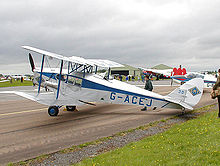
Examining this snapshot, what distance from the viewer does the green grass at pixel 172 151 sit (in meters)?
3.97

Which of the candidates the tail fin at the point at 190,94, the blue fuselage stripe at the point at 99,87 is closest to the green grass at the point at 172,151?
the tail fin at the point at 190,94

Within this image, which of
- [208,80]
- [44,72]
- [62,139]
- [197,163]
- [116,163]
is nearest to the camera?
[197,163]

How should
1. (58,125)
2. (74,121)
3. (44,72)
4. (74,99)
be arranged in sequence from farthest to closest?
(44,72) < (74,99) < (74,121) < (58,125)

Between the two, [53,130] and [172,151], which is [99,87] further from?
[172,151]

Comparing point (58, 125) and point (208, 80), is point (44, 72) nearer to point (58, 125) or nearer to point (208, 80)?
point (58, 125)

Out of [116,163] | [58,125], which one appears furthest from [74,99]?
[116,163]

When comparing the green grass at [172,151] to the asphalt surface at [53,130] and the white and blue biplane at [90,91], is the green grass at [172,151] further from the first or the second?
the white and blue biplane at [90,91]

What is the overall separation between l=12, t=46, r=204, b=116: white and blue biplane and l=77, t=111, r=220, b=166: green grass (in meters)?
2.81

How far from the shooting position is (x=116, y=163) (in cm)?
410

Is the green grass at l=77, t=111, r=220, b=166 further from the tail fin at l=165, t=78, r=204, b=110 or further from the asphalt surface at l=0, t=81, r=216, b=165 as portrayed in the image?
the tail fin at l=165, t=78, r=204, b=110

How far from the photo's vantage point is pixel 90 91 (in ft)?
32.0

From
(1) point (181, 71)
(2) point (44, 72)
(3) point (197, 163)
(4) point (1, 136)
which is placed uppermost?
(1) point (181, 71)

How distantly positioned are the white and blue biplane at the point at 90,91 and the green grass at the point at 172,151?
2.81 metres

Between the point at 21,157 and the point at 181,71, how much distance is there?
27.9m
